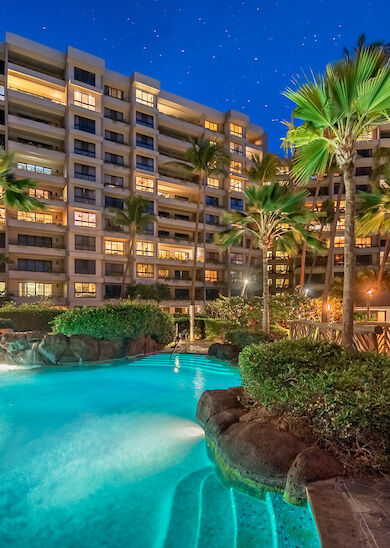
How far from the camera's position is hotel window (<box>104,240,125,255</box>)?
3891 cm

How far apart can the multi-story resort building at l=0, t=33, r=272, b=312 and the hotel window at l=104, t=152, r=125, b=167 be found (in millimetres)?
130

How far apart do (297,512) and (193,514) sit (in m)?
1.32

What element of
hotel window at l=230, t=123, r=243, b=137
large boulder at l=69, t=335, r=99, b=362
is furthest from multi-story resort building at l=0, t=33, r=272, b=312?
large boulder at l=69, t=335, r=99, b=362

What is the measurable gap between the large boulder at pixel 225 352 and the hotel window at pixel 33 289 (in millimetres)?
24887

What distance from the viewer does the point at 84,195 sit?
3719cm

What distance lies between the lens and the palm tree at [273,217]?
48.4 ft

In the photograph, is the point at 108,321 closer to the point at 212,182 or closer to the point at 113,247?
the point at 113,247

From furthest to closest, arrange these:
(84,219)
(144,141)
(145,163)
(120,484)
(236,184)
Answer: (236,184) < (144,141) < (145,163) < (84,219) < (120,484)

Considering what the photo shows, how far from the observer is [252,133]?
170ft

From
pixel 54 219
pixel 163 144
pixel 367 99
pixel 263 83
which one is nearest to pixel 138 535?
pixel 367 99

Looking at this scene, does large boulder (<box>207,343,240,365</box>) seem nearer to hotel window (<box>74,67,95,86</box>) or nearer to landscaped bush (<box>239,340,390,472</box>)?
landscaped bush (<box>239,340,390,472</box>)

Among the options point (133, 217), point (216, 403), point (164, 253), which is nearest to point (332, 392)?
point (216, 403)

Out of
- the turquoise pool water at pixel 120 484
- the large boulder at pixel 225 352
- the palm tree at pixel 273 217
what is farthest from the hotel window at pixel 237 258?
the turquoise pool water at pixel 120 484

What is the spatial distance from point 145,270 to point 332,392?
3638cm
